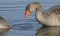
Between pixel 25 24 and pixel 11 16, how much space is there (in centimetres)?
146

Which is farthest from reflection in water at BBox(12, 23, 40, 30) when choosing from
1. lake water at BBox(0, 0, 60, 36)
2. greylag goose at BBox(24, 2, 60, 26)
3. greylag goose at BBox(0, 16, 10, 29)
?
greylag goose at BBox(24, 2, 60, 26)

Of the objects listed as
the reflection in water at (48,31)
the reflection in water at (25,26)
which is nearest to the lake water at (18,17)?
the reflection in water at (25,26)

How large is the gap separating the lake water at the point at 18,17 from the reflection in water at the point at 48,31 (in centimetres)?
23

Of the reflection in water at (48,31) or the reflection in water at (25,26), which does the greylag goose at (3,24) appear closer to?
the reflection in water at (25,26)

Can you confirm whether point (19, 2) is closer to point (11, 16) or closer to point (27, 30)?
point (11, 16)

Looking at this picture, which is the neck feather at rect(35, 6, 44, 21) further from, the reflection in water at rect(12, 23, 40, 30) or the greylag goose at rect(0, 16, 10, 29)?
the greylag goose at rect(0, 16, 10, 29)

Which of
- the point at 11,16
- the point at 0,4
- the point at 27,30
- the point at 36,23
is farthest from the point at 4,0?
the point at 27,30

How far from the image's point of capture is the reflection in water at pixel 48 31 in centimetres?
1260

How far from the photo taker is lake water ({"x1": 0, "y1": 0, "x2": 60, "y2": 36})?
1288cm

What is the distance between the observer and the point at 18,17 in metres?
15.1

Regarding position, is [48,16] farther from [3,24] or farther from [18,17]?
[3,24]

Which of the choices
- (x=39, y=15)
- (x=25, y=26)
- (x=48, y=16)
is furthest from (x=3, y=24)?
(x=48, y=16)

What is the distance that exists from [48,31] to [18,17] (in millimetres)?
2460

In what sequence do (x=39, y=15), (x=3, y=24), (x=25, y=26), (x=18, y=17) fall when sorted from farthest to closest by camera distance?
(x=18, y=17), (x=39, y=15), (x=25, y=26), (x=3, y=24)
